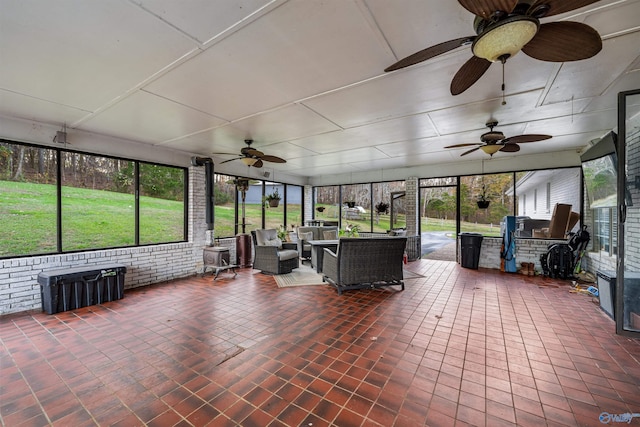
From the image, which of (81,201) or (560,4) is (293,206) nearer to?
(81,201)

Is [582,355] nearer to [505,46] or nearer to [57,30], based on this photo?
[505,46]

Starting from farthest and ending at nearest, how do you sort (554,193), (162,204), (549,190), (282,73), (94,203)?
1. (549,190)
2. (554,193)
3. (162,204)
4. (94,203)
5. (282,73)

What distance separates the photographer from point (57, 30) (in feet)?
6.14

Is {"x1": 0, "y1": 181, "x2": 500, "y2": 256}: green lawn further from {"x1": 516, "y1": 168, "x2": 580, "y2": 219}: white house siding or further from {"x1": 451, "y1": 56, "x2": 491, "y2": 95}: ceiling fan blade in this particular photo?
{"x1": 451, "y1": 56, "x2": 491, "y2": 95}: ceiling fan blade

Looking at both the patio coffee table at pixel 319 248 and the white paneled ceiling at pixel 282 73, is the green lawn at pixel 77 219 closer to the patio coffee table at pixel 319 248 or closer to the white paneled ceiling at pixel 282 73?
the white paneled ceiling at pixel 282 73

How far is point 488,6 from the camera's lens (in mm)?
1280

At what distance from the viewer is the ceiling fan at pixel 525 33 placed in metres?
1.30

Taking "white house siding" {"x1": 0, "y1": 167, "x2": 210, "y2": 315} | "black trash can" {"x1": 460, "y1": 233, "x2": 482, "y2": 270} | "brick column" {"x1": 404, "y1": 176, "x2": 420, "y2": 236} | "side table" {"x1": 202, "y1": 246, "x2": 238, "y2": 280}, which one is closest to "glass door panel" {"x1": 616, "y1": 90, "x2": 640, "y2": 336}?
"black trash can" {"x1": 460, "y1": 233, "x2": 482, "y2": 270}

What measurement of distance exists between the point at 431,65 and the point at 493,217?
6.24m

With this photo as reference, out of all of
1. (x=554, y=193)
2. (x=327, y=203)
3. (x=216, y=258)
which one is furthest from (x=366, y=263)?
(x=554, y=193)

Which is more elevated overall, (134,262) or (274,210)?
(274,210)

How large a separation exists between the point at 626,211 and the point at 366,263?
3.06 metres

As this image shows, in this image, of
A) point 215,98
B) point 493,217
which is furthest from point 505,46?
point 493,217

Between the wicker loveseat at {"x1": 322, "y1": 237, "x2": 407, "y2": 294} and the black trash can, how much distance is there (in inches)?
119
